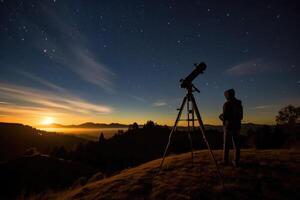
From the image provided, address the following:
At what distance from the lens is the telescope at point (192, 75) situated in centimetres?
683

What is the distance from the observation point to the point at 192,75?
6.98 m

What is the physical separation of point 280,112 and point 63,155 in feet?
248

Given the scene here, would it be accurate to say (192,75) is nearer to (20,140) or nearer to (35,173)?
(35,173)

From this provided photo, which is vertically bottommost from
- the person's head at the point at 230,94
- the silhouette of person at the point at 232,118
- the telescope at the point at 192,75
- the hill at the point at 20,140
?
the hill at the point at 20,140

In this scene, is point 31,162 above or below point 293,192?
below

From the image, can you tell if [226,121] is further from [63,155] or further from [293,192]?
[63,155]

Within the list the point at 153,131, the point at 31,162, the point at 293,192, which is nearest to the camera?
the point at 293,192

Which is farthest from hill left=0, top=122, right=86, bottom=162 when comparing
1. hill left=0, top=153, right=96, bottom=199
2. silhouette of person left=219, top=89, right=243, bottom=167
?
silhouette of person left=219, top=89, right=243, bottom=167

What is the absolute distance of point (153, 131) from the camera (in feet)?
350

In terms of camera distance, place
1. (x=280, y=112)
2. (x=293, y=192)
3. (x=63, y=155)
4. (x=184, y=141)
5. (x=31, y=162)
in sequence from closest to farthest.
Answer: (x=293, y=192) < (x=31, y=162) < (x=184, y=141) < (x=280, y=112) < (x=63, y=155)

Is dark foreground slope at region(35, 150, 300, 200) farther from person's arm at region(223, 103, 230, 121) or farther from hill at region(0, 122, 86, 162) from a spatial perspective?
hill at region(0, 122, 86, 162)

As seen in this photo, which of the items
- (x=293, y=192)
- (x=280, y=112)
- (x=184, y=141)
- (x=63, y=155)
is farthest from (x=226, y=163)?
(x=63, y=155)

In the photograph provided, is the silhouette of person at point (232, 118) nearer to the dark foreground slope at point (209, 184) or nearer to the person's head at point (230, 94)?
the person's head at point (230, 94)

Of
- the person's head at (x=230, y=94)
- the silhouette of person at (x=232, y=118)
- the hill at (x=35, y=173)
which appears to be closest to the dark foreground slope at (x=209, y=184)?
the silhouette of person at (x=232, y=118)
